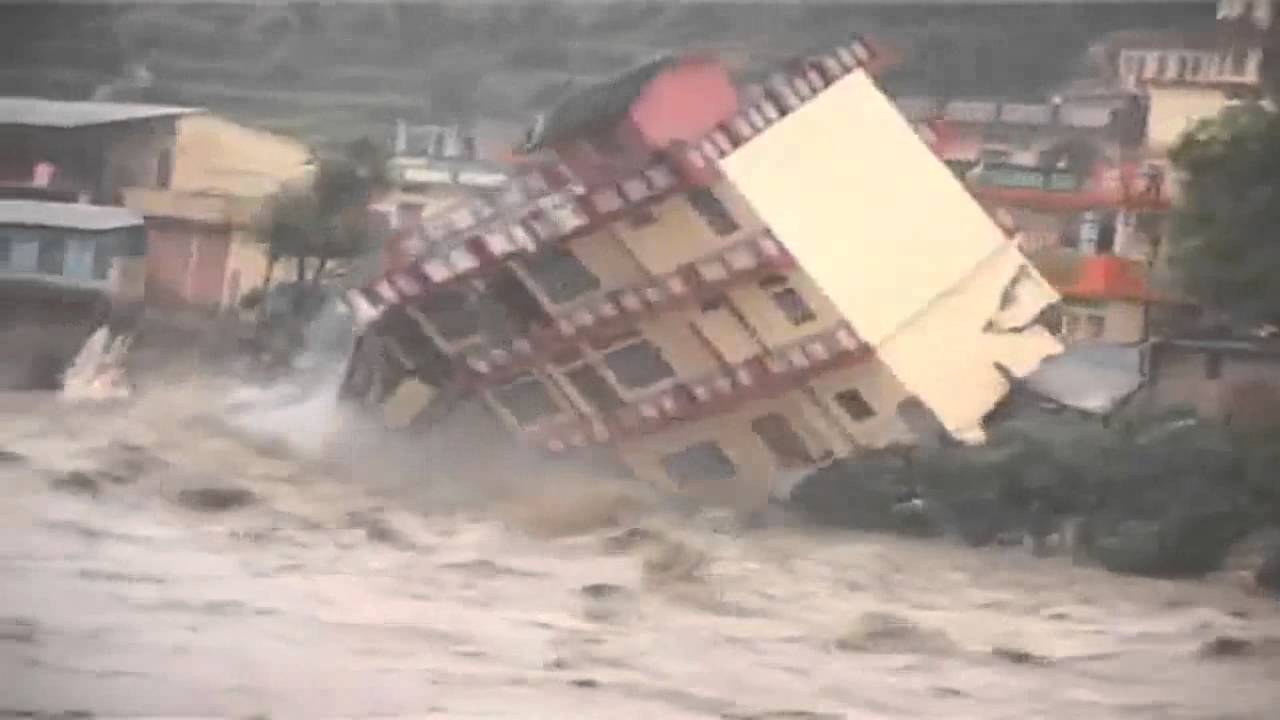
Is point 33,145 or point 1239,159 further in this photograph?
point 33,145

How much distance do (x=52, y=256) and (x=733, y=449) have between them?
→ 68cm

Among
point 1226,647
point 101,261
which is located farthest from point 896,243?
point 101,261

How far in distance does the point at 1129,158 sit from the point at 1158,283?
0.38 feet

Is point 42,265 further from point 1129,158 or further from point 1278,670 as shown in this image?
point 1278,670

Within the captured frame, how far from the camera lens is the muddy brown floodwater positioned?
1382mm

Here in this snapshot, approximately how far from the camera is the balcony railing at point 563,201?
141cm

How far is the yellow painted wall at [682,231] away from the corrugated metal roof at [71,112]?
441 millimetres

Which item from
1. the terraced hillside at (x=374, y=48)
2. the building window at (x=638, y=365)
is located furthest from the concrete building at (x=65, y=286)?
the building window at (x=638, y=365)

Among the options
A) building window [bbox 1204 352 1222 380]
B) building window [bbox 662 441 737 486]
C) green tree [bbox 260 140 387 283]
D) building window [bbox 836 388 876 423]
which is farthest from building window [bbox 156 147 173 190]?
building window [bbox 1204 352 1222 380]

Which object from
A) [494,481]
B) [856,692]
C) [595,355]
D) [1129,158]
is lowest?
[856,692]

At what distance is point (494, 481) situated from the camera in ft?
4.73

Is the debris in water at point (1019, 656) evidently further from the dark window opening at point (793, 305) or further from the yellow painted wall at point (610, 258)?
the yellow painted wall at point (610, 258)

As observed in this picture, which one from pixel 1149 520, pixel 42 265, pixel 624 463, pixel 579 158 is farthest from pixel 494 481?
pixel 1149 520

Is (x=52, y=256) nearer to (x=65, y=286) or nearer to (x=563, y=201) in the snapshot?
(x=65, y=286)
